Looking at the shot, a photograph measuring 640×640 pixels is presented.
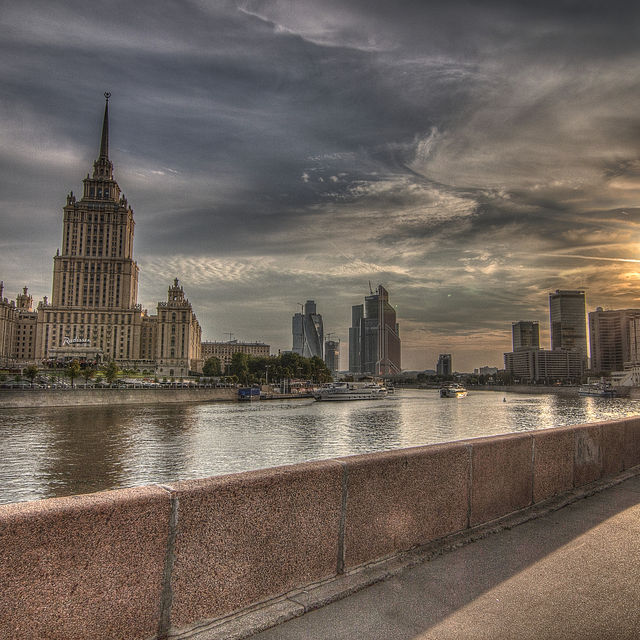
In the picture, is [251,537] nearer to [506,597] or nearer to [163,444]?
[506,597]

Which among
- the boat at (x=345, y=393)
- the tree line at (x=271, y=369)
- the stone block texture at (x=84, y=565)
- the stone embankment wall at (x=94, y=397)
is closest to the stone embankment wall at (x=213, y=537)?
the stone block texture at (x=84, y=565)

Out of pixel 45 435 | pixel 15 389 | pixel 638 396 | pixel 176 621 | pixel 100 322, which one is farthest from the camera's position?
pixel 100 322

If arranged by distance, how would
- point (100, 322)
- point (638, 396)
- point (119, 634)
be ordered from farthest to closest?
point (100, 322), point (638, 396), point (119, 634)

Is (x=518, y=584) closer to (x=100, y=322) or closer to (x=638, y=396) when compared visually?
(x=638, y=396)

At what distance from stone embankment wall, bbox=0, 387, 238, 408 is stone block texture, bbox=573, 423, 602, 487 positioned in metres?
82.5

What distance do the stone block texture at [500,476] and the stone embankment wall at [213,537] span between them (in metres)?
0.04

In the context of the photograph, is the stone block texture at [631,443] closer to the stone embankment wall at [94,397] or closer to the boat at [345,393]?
the stone embankment wall at [94,397]

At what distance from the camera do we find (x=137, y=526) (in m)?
3.98

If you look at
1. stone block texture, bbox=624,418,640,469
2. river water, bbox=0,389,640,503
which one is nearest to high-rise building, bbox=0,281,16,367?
river water, bbox=0,389,640,503

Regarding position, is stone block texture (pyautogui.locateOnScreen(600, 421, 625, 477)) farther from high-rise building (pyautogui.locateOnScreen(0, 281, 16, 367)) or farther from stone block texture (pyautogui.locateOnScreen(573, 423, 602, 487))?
high-rise building (pyautogui.locateOnScreen(0, 281, 16, 367))

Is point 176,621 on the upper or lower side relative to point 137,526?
lower

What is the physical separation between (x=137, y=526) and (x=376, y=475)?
261cm

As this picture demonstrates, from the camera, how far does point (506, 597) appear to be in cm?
472

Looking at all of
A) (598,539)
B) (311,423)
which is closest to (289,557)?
(598,539)
